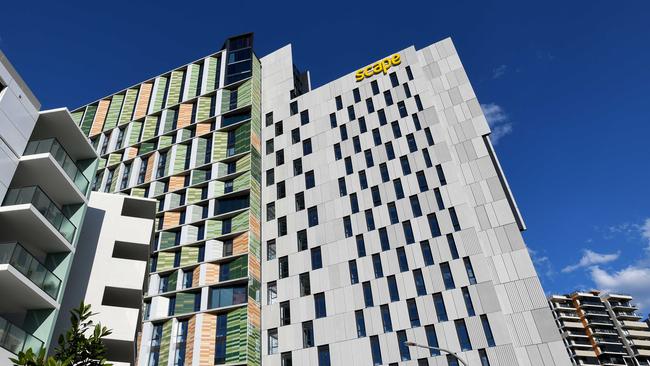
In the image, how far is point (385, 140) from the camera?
4972 cm

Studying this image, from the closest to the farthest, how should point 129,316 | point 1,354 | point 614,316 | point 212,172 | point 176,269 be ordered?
1. point 1,354
2. point 129,316
3. point 176,269
4. point 212,172
5. point 614,316

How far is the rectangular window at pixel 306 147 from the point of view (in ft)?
176

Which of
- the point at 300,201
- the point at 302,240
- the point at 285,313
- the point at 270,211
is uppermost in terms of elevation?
the point at 300,201

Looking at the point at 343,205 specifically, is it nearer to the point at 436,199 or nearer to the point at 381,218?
the point at 381,218

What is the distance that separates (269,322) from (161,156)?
2653 cm

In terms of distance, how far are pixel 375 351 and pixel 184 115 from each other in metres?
38.4

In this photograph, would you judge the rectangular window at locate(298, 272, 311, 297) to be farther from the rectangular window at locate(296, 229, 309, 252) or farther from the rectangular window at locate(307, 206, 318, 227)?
the rectangular window at locate(307, 206, 318, 227)

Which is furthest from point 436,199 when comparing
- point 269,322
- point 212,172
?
point 212,172

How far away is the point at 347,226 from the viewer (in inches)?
1832

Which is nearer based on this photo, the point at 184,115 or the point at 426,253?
the point at 426,253

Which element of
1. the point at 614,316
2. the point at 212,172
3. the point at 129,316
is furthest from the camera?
the point at 614,316

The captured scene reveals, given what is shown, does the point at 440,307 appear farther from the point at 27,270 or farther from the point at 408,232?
the point at 27,270

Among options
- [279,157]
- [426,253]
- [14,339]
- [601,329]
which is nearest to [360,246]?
[426,253]

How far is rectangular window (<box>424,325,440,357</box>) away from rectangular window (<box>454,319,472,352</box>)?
179 centimetres
